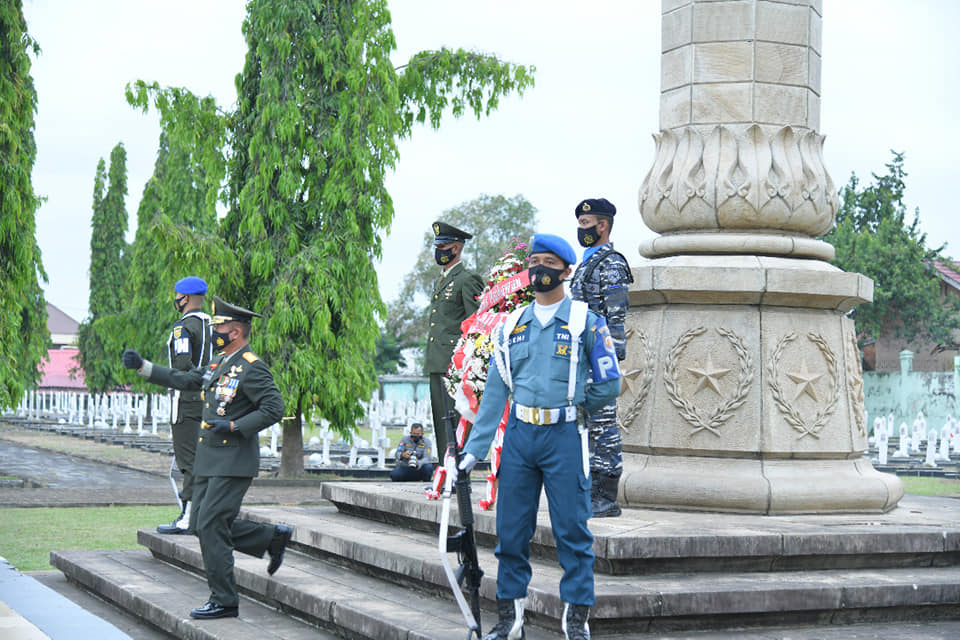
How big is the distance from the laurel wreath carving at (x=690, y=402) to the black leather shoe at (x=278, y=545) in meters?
2.83

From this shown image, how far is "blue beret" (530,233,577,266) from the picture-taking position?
557 centimetres

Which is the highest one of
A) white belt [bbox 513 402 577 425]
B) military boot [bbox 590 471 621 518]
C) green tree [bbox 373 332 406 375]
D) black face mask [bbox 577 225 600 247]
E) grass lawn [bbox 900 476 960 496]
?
green tree [bbox 373 332 406 375]

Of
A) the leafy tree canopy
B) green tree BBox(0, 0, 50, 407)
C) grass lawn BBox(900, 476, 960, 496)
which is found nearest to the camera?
green tree BBox(0, 0, 50, 407)

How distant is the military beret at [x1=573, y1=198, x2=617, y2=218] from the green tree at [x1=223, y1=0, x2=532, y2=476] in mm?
12494

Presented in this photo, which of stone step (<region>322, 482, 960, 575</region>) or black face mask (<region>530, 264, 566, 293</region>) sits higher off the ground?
black face mask (<region>530, 264, 566, 293</region>)

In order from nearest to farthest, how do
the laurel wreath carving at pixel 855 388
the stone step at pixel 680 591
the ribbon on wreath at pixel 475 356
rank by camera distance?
the stone step at pixel 680 591, the ribbon on wreath at pixel 475 356, the laurel wreath carving at pixel 855 388

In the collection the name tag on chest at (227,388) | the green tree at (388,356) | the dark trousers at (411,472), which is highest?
the green tree at (388,356)

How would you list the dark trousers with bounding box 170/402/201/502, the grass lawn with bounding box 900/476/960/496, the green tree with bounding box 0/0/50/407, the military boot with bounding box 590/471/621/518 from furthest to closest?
the grass lawn with bounding box 900/476/960/496, the green tree with bounding box 0/0/50/407, the dark trousers with bounding box 170/402/201/502, the military boot with bounding box 590/471/621/518

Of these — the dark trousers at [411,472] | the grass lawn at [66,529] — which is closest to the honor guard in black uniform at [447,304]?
the grass lawn at [66,529]

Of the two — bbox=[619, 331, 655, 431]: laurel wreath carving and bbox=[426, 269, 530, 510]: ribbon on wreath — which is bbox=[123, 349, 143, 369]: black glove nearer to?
bbox=[426, 269, 530, 510]: ribbon on wreath

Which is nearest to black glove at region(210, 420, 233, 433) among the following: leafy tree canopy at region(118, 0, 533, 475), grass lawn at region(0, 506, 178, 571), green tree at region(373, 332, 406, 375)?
grass lawn at region(0, 506, 178, 571)

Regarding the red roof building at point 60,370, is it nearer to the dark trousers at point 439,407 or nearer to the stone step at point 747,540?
the dark trousers at point 439,407

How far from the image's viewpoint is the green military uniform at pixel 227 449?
23.1ft

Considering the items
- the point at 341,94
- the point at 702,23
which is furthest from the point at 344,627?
the point at 341,94
